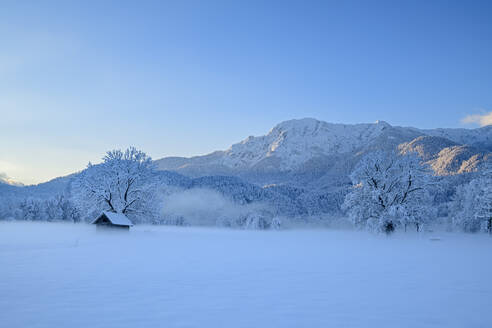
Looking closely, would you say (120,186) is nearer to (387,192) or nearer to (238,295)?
(387,192)

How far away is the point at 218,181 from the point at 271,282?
13047 centimetres

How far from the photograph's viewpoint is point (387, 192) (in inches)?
1468

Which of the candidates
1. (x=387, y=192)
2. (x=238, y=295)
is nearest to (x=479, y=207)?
(x=387, y=192)

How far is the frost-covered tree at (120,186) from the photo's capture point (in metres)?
44.0

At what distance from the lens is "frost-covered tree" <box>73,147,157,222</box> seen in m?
44.0

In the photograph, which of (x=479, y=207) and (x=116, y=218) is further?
(x=479, y=207)

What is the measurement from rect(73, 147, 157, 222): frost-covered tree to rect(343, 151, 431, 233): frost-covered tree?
2795cm

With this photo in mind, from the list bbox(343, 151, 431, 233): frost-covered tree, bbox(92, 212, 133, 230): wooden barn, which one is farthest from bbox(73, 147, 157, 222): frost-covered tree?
bbox(343, 151, 431, 233): frost-covered tree

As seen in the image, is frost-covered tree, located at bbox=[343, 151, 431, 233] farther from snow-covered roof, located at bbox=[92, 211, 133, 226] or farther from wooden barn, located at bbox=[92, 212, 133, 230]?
wooden barn, located at bbox=[92, 212, 133, 230]

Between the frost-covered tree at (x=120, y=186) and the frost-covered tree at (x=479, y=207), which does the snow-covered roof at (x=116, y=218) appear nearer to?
the frost-covered tree at (x=120, y=186)

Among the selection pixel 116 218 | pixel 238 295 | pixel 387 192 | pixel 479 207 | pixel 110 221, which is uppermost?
pixel 387 192

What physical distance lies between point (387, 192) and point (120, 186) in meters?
35.4

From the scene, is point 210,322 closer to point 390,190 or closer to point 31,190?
point 390,190

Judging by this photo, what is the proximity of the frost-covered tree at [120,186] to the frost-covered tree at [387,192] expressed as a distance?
27.9 metres
